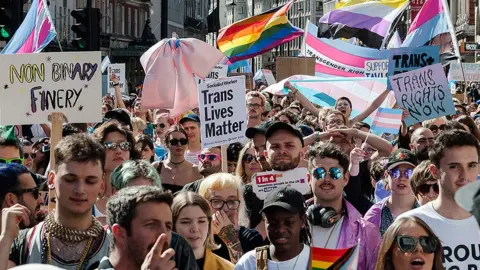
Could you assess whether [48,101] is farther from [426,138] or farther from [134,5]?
[134,5]

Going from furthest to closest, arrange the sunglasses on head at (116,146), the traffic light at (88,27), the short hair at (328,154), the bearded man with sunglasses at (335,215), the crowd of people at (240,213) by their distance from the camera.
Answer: the traffic light at (88,27), the sunglasses on head at (116,146), the short hair at (328,154), the bearded man with sunglasses at (335,215), the crowd of people at (240,213)

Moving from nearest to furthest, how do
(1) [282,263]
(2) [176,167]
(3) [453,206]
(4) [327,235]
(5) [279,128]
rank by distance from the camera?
(1) [282,263] < (3) [453,206] < (4) [327,235] < (5) [279,128] < (2) [176,167]

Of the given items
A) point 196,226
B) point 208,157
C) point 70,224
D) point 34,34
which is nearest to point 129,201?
point 70,224

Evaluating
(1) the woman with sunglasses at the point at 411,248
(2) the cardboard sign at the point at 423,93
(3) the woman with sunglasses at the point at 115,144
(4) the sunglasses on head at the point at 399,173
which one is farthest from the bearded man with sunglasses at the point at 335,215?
(2) the cardboard sign at the point at 423,93

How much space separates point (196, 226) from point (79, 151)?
0.90 meters

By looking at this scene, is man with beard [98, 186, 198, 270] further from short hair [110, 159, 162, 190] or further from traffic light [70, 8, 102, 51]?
traffic light [70, 8, 102, 51]

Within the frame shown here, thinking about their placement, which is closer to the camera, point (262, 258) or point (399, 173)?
point (262, 258)

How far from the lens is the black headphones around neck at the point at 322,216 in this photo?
5793 mm

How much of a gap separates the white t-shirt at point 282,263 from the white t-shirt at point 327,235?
15.2 inches

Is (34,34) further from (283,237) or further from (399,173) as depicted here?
(283,237)

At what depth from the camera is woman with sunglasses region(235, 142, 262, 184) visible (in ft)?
25.1

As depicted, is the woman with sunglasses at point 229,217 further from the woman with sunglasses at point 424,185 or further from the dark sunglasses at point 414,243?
the dark sunglasses at point 414,243

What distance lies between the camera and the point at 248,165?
773cm

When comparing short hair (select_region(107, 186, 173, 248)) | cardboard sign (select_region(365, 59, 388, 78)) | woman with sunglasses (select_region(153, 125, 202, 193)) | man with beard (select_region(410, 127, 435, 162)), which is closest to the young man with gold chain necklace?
short hair (select_region(107, 186, 173, 248))
